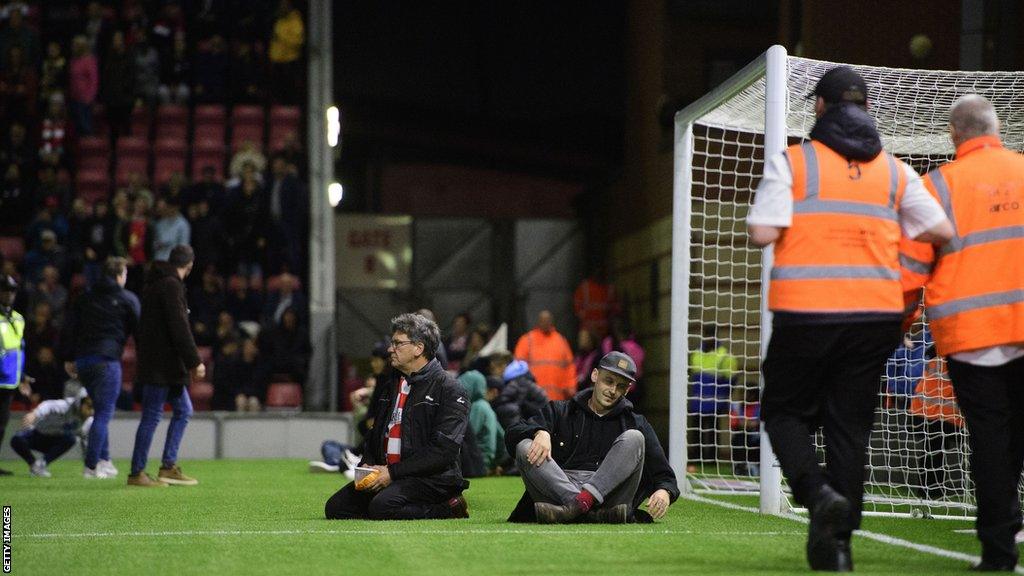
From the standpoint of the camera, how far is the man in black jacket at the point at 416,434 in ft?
27.4

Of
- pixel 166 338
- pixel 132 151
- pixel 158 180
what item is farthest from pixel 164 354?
pixel 132 151

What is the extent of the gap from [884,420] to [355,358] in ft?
48.3

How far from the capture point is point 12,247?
22312 mm

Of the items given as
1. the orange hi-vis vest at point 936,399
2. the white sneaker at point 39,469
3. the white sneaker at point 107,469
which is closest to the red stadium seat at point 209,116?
the white sneaker at point 39,469

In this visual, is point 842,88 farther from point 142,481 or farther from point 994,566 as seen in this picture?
point 142,481

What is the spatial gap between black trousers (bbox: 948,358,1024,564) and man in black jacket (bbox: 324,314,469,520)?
3002mm

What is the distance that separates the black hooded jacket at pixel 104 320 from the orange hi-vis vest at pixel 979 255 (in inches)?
331

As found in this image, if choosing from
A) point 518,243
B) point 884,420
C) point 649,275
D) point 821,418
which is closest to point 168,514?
point 821,418

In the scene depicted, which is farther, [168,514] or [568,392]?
[568,392]

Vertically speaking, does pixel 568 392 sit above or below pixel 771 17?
below

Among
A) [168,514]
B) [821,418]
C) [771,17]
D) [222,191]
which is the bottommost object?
[168,514]

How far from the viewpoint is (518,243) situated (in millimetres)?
25125

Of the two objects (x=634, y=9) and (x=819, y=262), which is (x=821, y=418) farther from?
(x=634, y=9)

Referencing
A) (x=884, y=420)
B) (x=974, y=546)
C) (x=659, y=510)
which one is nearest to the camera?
(x=974, y=546)
